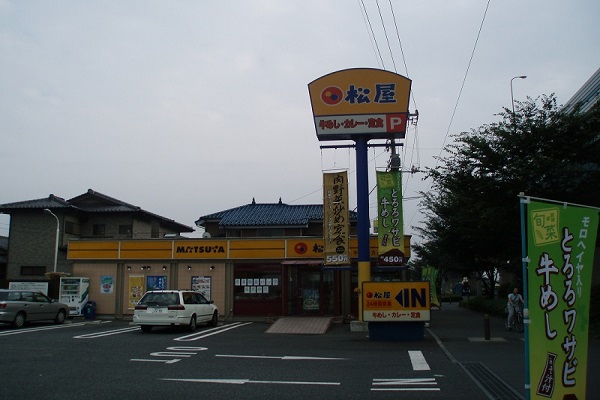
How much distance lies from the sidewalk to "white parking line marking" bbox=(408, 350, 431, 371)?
2.33 feet

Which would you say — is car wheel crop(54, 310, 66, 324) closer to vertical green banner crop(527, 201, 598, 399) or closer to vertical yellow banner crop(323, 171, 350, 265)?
vertical yellow banner crop(323, 171, 350, 265)

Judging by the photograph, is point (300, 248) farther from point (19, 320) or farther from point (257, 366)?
point (257, 366)

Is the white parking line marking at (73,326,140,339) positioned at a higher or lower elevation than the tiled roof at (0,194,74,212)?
lower

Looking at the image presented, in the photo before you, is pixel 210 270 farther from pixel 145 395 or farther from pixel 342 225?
pixel 145 395

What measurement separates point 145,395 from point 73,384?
1.60 metres

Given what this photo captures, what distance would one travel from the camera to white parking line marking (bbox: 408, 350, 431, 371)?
11.8 m

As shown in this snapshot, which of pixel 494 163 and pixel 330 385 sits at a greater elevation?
pixel 494 163

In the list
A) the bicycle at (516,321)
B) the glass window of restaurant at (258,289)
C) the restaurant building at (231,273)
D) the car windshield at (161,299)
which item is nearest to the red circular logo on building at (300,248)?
the restaurant building at (231,273)

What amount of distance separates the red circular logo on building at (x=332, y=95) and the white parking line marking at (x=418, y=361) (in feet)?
31.9

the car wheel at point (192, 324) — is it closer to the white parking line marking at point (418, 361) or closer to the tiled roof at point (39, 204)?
the white parking line marking at point (418, 361)

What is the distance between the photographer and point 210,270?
2636cm

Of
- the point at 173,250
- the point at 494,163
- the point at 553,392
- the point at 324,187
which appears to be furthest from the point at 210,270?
the point at 553,392

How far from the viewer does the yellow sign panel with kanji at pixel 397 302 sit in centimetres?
1764

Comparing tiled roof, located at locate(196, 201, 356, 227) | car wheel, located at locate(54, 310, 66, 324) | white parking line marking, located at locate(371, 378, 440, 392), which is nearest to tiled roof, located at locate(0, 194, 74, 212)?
tiled roof, located at locate(196, 201, 356, 227)
